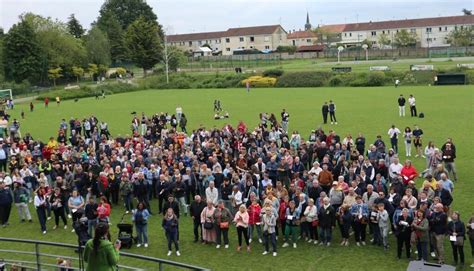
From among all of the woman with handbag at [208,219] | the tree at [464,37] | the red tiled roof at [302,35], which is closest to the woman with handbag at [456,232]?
the woman with handbag at [208,219]

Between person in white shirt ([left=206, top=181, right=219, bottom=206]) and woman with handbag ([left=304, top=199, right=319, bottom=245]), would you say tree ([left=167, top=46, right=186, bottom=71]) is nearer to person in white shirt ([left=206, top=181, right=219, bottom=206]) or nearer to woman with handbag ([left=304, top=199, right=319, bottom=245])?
person in white shirt ([left=206, top=181, right=219, bottom=206])

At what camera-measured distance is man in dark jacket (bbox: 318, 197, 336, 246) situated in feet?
43.5

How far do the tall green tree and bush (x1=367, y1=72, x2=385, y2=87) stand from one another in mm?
45518

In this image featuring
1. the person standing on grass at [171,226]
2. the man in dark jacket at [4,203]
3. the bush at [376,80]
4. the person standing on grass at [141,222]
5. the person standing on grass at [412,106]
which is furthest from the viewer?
the bush at [376,80]

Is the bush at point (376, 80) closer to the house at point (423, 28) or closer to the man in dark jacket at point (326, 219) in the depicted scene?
the man in dark jacket at point (326, 219)

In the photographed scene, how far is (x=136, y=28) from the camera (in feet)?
279

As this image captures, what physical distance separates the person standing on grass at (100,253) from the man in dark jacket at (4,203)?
10.7m

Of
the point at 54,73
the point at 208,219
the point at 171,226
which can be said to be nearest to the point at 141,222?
the point at 171,226

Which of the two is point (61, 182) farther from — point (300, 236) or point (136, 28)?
point (136, 28)

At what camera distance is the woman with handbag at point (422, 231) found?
11745 millimetres

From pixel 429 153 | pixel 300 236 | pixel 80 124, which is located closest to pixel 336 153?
pixel 429 153

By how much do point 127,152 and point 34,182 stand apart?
3451mm

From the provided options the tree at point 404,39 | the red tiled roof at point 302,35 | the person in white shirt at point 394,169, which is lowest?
the person in white shirt at point 394,169

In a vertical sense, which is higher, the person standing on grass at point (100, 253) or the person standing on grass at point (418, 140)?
the person standing on grass at point (100, 253)
